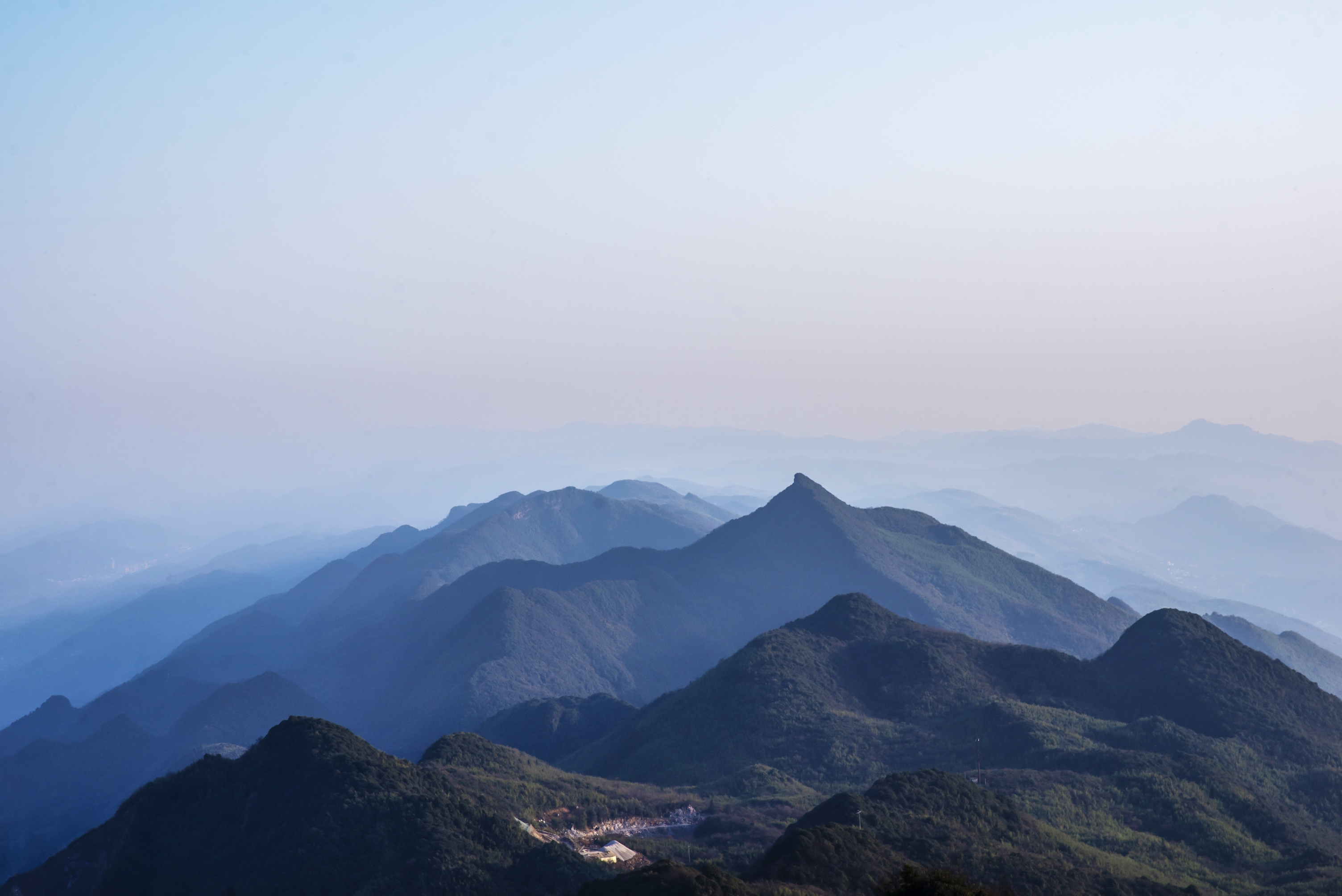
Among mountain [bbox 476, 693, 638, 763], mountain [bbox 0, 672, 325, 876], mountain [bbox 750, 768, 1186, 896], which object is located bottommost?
mountain [bbox 0, 672, 325, 876]

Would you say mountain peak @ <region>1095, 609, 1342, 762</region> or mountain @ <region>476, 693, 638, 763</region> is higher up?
mountain peak @ <region>1095, 609, 1342, 762</region>

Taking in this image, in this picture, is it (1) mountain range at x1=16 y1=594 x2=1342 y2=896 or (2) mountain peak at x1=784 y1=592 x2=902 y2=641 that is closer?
(1) mountain range at x1=16 y1=594 x2=1342 y2=896

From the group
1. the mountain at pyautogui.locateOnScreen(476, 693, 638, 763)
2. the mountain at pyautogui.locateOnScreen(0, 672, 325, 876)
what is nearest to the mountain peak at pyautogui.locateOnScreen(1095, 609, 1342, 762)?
the mountain at pyautogui.locateOnScreen(476, 693, 638, 763)

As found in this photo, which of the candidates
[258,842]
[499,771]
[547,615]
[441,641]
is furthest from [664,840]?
[441,641]

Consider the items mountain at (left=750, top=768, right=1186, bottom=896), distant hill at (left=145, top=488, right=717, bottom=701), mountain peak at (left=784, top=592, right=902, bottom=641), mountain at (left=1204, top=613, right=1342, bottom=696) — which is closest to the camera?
mountain at (left=750, top=768, right=1186, bottom=896)

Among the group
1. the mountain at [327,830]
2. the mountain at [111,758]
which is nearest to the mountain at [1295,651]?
the mountain at [327,830]

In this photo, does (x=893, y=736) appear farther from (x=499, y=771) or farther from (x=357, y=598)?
(x=357, y=598)

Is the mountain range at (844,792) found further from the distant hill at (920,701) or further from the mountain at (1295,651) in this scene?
the mountain at (1295,651)

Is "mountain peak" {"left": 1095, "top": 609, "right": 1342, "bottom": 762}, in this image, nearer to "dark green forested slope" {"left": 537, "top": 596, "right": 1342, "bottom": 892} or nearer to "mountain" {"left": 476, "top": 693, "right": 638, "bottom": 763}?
"dark green forested slope" {"left": 537, "top": 596, "right": 1342, "bottom": 892}
